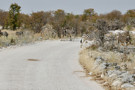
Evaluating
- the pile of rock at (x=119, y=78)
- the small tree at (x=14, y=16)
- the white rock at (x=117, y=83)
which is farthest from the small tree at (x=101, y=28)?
the small tree at (x=14, y=16)

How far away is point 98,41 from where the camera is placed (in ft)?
66.8

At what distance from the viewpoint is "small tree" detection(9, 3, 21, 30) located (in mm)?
50016

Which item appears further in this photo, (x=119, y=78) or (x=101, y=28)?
(x=101, y=28)

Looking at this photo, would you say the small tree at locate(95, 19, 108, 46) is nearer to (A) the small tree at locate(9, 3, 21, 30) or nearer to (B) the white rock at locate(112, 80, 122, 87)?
(B) the white rock at locate(112, 80, 122, 87)

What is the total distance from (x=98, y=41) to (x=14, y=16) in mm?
33818

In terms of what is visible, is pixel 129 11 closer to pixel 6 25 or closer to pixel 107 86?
pixel 6 25

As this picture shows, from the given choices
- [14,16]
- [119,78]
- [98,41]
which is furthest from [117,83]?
[14,16]

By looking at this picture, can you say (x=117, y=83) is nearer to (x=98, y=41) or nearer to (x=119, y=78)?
Answer: (x=119, y=78)

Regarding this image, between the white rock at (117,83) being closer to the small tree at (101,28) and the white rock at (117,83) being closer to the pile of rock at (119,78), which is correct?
the pile of rock at (119,78)

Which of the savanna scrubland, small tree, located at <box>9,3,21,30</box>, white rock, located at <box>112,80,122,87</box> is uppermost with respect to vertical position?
small tree, located at <box>9,3,21,30</box>

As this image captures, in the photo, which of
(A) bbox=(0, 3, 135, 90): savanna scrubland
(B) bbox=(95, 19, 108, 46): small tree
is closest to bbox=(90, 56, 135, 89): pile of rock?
(A) bbox=(0, 3, 135, 90): savanna scrubland

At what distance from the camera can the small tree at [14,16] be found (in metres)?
50.0

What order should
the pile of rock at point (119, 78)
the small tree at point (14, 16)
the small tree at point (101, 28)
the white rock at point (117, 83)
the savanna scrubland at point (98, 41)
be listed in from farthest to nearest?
the small tree at point (14, 16)
the small tree at point (101, 28)
the savanna scrubland at point (98, 41)
the white rock at point (117, 83)
the pile of rock at point (119, 78)

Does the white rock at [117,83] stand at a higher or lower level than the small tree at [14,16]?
lower
